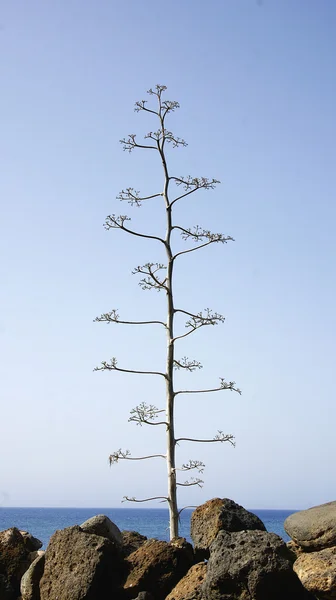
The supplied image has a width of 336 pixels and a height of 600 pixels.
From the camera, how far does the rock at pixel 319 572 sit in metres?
10.6

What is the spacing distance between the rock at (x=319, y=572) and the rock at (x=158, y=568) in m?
1.98

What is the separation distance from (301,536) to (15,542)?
17.3 feet

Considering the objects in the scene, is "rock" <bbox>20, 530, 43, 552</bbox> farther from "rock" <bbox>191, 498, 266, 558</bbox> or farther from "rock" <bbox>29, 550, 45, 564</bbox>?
"rock" <bbox>191, 498, 266, 558</bbox>

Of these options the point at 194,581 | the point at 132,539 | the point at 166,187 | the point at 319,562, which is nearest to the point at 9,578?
the point at 132,539

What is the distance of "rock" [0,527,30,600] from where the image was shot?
532 inches

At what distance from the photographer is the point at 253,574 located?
10.7 m

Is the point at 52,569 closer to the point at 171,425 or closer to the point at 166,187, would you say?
the point at 171,425

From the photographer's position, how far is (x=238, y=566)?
10.8 m

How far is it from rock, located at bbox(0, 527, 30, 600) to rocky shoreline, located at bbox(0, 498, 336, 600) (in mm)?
17

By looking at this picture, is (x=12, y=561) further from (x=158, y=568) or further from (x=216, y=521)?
(x=216, y=521)

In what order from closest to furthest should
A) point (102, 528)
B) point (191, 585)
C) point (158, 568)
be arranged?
point (191, 585)
point (158, 568)
point (102, 528)

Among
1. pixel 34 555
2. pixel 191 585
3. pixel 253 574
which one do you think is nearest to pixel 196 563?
pixel 191 585

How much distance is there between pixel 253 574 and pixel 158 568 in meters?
2.06

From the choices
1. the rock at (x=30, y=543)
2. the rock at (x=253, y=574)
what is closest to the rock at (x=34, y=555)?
the rock at (x=30, y=543)
